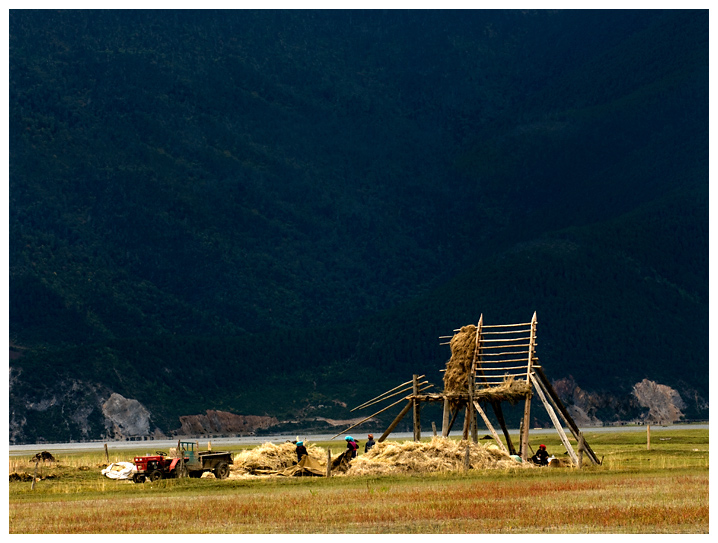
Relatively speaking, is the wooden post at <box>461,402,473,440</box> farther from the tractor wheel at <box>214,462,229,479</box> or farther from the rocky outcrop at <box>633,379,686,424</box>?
the rocky outcrop at <box>633,379,686,424</box>

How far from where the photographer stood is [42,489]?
48.4m

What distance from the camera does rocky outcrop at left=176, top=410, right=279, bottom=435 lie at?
177 m

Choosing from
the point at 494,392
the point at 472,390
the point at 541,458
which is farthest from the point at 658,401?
the point at 541,458

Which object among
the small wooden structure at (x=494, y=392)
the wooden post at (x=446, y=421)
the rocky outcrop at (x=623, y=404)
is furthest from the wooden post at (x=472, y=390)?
the rocky outcrop at (x=623, y=404)

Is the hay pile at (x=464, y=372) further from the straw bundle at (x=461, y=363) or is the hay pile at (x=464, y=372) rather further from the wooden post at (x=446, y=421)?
the wooden post at (x=446, y=421)

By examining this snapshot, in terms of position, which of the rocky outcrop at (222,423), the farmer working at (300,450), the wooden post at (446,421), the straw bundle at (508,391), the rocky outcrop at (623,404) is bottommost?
the rocky outcrop at (222,423)

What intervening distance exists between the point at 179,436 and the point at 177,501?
13426 cm

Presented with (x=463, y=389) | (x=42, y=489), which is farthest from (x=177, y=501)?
(x=463, y=389)

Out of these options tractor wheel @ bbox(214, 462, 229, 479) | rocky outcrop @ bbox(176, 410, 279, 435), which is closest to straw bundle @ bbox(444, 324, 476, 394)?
tractor wheel @ bbox(214, 462, 229, 479)

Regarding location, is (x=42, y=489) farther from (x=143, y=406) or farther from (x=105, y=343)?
(x=105, y=343)

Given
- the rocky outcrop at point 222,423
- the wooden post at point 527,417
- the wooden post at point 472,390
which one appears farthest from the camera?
the rocky outcrop at point 222,423

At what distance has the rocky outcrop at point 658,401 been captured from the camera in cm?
18662

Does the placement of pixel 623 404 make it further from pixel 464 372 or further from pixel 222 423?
pixel 464 372

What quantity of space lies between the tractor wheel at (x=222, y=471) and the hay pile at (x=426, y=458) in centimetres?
503
